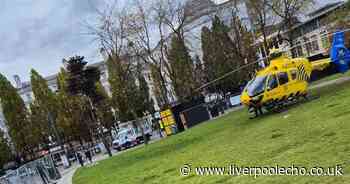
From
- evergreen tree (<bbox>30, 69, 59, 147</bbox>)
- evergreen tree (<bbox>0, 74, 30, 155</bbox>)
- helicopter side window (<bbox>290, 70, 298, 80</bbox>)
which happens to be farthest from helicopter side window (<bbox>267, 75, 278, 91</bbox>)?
evergreen tree (<bbox>30, 69, 59, 147</bbox>)

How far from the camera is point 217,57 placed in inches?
2265

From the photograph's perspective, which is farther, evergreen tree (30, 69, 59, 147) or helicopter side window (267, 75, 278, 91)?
evergreen tree (30, 69, 59, 147)

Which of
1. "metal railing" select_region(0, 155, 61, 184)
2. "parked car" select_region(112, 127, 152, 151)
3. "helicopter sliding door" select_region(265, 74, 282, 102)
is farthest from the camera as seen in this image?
"parked car" select_region(112, 127, 152, 151)

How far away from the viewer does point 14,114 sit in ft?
194

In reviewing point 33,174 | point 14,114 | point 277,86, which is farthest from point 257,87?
point 14,114

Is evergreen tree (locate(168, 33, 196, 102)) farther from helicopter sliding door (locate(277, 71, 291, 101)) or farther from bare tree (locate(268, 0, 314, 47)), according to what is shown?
helicopter sliding door (locate(277, 71, 291, 101))

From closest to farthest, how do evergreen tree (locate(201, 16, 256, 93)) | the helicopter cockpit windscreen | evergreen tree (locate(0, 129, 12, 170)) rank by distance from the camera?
the helicopter cockpit windscreen → evergreen tree (locate(201, 16, 256, 93)) → evergreen tree (locate(0, 129, 12, 170))

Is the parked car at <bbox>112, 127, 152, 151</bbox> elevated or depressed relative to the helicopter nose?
depressed

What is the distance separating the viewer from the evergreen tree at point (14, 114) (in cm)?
5897

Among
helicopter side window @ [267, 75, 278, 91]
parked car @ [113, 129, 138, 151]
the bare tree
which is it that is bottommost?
parked car @ [113, 129, 138, 151]

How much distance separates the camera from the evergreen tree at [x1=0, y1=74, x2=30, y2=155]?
59.0 metres

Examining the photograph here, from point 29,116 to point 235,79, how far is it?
29.0 meters

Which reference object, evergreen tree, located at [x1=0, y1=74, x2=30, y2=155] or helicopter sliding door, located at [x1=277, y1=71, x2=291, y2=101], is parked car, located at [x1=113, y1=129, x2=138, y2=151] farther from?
helicopter sliding door, located at [x1=277, y1=71, x2=291, y2=101]

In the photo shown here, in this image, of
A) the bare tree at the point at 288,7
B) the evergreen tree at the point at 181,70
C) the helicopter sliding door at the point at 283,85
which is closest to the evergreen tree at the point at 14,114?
the evergreen tree at the point at 181,70
